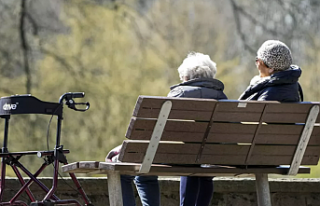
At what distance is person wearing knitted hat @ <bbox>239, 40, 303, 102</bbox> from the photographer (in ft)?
14.1

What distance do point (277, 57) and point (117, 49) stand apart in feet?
14.3

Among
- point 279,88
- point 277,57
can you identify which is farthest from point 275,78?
point 277,57

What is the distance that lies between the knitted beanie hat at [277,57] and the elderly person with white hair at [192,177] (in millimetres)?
335

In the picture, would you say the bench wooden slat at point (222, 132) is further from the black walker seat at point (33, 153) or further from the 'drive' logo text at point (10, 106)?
the 'drive' logo text at point (10, 106)

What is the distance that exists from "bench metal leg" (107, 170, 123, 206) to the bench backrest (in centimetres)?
14

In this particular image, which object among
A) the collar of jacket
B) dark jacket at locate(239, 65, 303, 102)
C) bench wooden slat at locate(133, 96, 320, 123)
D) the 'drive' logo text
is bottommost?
bench wooden slat at locate(133, 96, 320, 123)

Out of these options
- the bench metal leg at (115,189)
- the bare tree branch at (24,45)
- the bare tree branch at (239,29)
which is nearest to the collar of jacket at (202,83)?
the bench metal leg at (115,189)

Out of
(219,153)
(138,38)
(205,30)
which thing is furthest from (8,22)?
(219,153)

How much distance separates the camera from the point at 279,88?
4.30 meters

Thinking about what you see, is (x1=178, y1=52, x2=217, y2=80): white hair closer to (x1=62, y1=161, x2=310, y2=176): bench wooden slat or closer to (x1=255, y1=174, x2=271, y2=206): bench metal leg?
(x1=62, y1=161, x2=310, y2=176): bench wooden slat

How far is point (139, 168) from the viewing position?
3934 mm

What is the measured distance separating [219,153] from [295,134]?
1.60 ft

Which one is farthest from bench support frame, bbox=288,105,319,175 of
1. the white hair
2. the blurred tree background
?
the blurred tree background

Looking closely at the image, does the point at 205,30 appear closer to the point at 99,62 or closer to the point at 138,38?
the point at 138,38
